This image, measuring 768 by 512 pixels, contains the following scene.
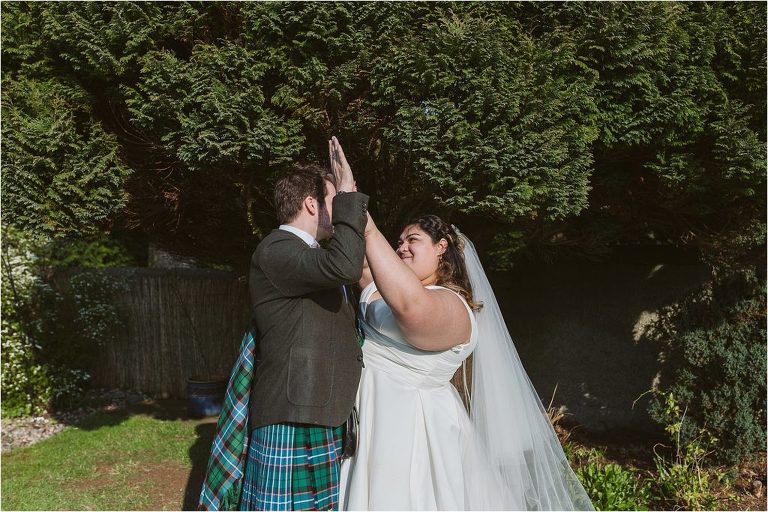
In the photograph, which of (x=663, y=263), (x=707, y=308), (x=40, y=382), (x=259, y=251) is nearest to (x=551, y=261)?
(x=663, y=263)

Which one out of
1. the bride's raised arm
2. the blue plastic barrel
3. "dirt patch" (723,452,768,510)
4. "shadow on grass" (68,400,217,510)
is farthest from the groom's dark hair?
the blue plastic barrel

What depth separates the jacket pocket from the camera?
2.51m

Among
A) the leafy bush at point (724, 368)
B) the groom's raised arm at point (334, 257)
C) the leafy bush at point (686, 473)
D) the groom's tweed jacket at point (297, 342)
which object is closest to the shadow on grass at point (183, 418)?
the groom's tweed jacket at point (297, 342)

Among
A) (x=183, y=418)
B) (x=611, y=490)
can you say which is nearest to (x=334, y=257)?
(x=611, y=490)

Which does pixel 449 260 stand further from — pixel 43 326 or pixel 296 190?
pixel 43 326

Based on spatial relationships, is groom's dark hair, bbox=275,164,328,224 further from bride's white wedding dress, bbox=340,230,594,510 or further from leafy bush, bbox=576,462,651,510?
leafy bush, bbox=576,462,651,510

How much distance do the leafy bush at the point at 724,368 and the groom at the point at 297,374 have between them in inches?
128

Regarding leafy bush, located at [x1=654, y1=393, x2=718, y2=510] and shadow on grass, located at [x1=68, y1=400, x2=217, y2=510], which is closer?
leafy bush, located at [x1=654, y1=393, x2=718, y2=510]

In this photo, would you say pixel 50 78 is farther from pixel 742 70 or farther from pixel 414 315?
pixel 742 70

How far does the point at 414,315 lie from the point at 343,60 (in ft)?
5.90

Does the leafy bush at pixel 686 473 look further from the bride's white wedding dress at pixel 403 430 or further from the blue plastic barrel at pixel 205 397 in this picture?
the blue plastic barrel at pixel 205 397

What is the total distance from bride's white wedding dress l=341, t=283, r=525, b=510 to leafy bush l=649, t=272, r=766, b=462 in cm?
272

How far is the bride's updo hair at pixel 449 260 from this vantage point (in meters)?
2.93

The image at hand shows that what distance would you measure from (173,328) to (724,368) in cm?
702
